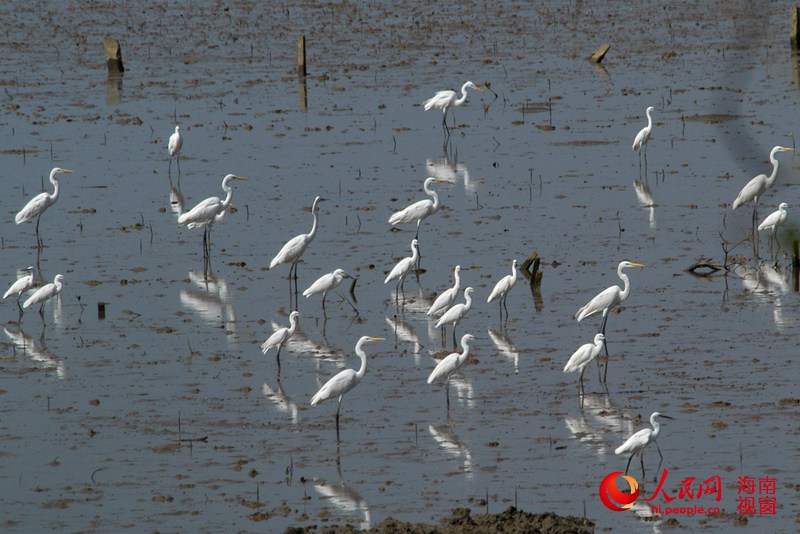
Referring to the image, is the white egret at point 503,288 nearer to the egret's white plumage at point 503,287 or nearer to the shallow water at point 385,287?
the egret's white plumage at point 503,287

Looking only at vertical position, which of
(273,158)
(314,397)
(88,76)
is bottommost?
(314,397)

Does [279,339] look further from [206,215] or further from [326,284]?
[206,215]

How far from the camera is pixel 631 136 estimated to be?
23.7 metres

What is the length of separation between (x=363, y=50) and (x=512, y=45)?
13.0 ft

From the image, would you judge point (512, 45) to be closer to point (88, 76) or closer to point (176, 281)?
point (88, 76)

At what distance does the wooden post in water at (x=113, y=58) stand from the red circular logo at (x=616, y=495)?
2423 centimetres

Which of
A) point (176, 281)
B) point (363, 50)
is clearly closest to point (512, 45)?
point (363, 50)

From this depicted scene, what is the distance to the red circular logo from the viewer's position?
28.7ft

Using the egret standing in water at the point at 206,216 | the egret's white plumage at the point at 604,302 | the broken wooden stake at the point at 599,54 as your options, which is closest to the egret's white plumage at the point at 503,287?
the egret's white plumage at the point at 604,302

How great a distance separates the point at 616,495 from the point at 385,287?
7088mm

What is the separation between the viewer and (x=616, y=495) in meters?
8.90

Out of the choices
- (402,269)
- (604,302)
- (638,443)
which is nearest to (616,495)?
(638,443)

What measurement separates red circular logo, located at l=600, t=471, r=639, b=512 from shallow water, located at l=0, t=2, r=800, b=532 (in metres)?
0.22

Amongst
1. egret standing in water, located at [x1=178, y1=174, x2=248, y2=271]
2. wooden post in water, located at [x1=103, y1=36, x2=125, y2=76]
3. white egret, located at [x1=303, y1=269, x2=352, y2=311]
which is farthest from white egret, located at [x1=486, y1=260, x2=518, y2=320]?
wooden post in water, located at [x1=103, y1=36, x2=125, y2=76]
